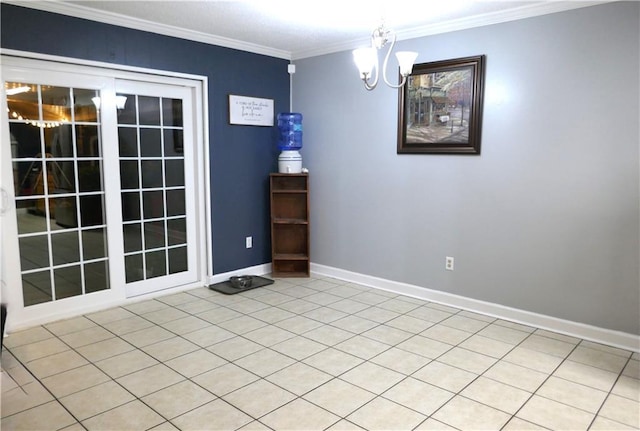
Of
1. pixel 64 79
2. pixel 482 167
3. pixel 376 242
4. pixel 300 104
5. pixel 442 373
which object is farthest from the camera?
pixel 300 104

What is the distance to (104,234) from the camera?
388 cm

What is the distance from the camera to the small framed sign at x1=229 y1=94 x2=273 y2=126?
15.2 ft

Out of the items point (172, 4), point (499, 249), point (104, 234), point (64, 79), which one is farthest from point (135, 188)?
point (499, 249)

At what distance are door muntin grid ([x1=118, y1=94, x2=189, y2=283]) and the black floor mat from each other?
1.29 feet

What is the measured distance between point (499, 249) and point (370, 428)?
210 cm

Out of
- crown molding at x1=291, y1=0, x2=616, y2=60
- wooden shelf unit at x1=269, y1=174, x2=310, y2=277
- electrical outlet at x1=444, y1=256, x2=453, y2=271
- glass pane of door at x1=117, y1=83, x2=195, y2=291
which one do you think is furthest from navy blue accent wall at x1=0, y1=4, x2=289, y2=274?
electrical outlet at x1=444, y1=256, x2=453, y2=271

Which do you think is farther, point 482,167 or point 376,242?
point 376,242

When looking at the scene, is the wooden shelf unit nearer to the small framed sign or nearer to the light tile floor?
the small framed sign

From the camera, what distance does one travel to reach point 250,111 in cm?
478

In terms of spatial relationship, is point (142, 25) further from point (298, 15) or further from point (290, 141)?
point (290, 141)

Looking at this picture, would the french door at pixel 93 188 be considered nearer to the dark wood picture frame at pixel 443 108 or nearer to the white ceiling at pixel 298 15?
the white ceiling at pixel 298 15

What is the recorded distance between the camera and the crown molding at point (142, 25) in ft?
10.9

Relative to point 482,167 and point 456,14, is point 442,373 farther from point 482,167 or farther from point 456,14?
point 456,14

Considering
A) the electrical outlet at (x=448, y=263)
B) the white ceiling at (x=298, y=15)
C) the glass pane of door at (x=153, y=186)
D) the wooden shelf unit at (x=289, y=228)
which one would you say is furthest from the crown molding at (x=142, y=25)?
the electrical outlet at (x=448, y=263)
